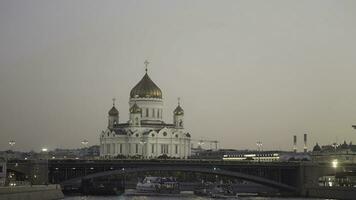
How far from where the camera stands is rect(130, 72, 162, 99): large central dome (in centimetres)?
18600

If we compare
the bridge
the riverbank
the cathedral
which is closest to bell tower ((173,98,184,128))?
the cathedral

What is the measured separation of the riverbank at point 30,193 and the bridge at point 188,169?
18.4 meters

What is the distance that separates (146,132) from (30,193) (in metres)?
96.6

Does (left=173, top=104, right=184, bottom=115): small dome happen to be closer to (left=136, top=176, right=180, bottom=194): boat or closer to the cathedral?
the cathedral

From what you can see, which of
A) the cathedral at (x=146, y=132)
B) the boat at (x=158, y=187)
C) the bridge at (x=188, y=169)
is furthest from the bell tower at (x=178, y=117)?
the bridge at (x=188, y=169)

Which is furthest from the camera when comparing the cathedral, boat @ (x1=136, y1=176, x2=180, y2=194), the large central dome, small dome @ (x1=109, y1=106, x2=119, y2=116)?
small dome @ (x1=109, y1=106, x2=119, y2=116)

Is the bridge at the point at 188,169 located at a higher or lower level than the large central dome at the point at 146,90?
lower

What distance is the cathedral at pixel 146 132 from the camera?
179875 millimetres

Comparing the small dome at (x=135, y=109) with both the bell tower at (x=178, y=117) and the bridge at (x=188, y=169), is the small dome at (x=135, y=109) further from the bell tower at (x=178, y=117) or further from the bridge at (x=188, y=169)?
the bridge at (x=188, y=169)

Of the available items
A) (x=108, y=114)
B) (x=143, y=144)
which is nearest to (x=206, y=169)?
(x=143, y=144)

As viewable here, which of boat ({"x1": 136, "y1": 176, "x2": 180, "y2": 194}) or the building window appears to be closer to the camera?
boat ({"x1": 136, "y1": 176, "x2": 180, "y2": 194})

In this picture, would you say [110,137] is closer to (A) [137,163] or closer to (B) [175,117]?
(B) [175,117]

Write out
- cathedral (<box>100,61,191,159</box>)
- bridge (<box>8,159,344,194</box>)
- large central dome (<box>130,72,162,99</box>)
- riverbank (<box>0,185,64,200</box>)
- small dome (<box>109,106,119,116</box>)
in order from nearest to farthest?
riverbank (<box>0,185,64,200</box>) < bridge (<box>8,159,344,194</box>) < cathedral (<box>100,61,191,159</box>) < large central dome (<box>130,72,162,99</box>) < small dome (<box>109,106,119,116</box>)

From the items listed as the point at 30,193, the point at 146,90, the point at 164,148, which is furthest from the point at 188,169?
the point at 146,90
